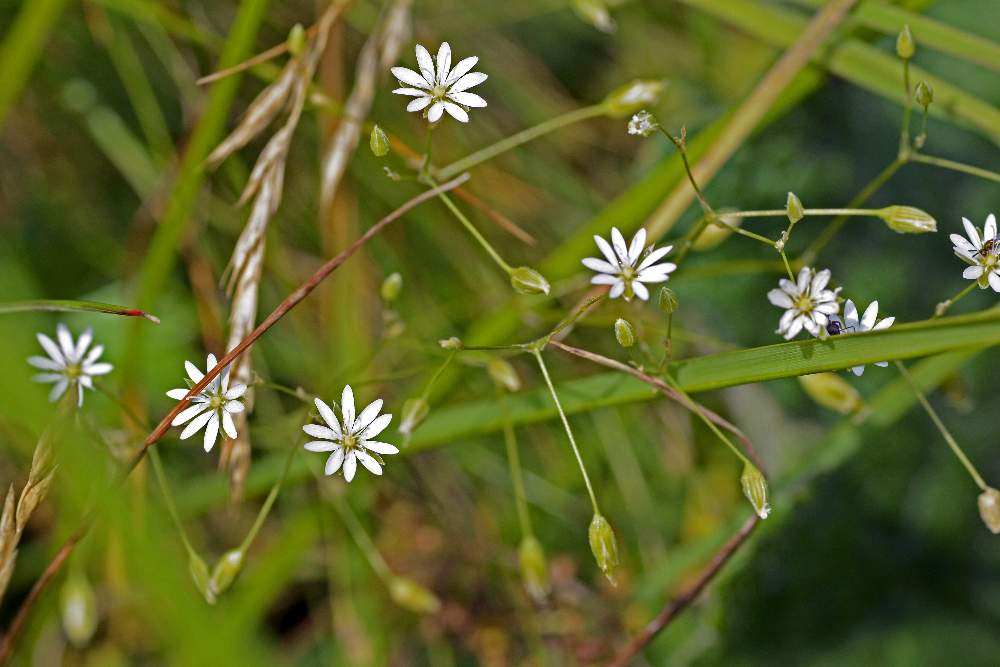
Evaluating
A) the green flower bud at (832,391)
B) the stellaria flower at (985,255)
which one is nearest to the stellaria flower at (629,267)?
the stellaria flower at (985,255)

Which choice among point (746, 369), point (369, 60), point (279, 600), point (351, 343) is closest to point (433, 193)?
point (746, 369)

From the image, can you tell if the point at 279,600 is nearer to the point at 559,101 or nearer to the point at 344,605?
the point at 344,605

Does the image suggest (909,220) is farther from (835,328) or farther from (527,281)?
(527,281)

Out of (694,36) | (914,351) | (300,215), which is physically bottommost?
(914,351)

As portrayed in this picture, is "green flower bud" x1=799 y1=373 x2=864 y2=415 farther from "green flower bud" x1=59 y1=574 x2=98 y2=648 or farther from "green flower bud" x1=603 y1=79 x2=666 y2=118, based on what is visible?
"green flower bud" x1=59 y1=574 x2=98 y2=648

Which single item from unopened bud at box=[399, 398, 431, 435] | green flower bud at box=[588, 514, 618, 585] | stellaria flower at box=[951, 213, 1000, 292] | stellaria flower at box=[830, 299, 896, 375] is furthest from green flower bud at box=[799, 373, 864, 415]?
unopened bud at box=[399, 398, 431, 435]

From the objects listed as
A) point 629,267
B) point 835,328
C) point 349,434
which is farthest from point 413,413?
point 835,328
